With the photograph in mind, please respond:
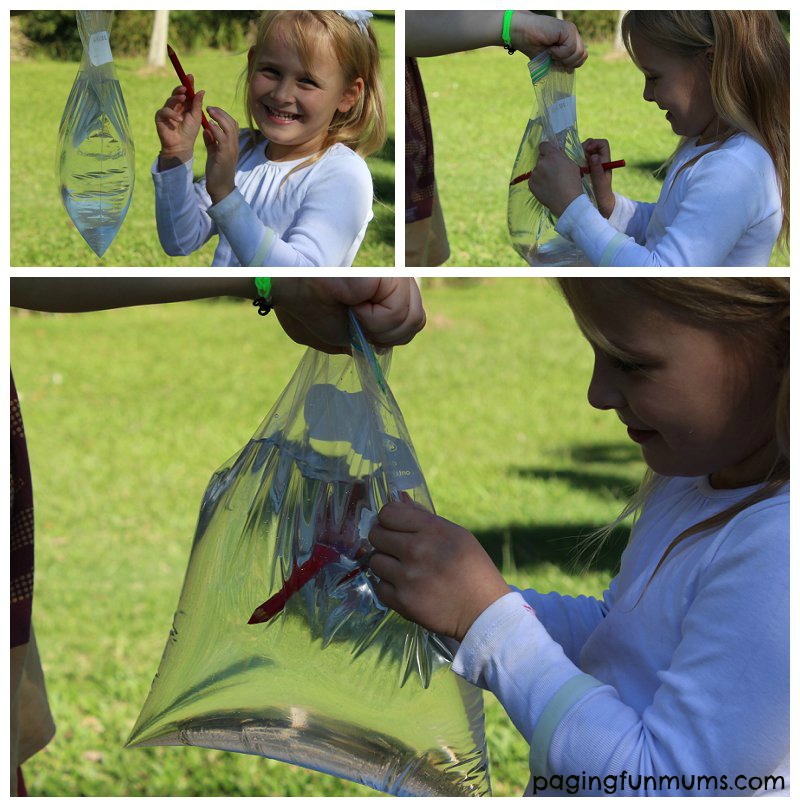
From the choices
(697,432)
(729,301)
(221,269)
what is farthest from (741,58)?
(221,269)

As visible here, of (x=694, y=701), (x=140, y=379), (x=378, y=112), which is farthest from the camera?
(x=140, y=379)

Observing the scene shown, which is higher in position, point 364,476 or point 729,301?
point 729,301

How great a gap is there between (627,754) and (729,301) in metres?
0.45

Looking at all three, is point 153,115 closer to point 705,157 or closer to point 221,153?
point 221,153

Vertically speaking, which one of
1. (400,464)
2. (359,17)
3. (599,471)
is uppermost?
(359,17)

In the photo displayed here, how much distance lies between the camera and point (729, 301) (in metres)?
1.04

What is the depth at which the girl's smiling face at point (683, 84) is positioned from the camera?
124 centimetres

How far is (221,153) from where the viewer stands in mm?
Result: 1121

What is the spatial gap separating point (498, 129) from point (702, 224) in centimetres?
130

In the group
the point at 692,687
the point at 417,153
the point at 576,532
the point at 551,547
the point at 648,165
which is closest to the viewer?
the point at 692,687

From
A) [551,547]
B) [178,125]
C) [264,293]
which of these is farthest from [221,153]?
[551,547]

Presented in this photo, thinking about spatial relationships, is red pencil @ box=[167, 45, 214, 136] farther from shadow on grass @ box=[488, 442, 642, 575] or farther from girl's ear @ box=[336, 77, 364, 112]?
shadow on grass @ box=[488, 442, 642, 575]

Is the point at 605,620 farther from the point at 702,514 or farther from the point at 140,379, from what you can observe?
the point at 140,379

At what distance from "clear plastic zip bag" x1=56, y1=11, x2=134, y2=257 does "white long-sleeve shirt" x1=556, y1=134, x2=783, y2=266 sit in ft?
1.82
